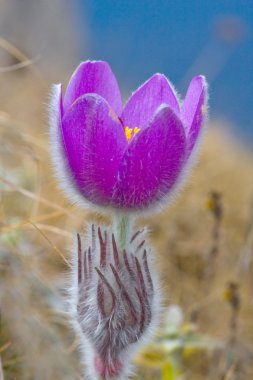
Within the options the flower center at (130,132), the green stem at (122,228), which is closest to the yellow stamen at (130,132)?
the flower center at (130,132)

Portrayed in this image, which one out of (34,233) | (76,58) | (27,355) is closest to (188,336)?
(27,355)

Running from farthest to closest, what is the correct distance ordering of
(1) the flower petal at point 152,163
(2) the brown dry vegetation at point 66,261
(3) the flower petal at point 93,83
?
(2) the brown dry vegetation at point 66,261 → (3) the flower petal at point 93,83 → (1) the flower petal at point 152,163

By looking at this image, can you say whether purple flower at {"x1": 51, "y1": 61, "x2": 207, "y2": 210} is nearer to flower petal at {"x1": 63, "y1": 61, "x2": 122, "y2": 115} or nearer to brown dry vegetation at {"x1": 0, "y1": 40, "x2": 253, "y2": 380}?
flower petal at {"x1": 63, "y1": 61, "x2": 122, "y2": 115}

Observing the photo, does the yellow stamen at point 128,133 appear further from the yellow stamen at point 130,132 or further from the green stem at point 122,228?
the green stem at point 122,228

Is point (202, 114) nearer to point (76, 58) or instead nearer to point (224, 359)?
point (224, 359)

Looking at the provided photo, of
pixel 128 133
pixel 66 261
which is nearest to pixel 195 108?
pixel 128 133

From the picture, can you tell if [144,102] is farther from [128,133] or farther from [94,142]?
[94,142]

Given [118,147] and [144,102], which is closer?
[118,147]
